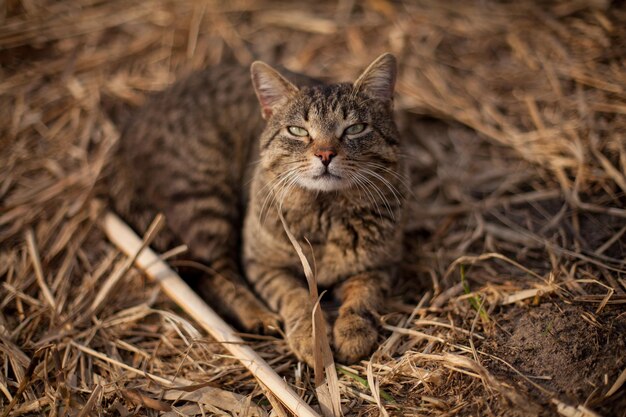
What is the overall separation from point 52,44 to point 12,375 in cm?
305

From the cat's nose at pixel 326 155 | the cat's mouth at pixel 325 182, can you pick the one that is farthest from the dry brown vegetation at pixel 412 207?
the cat's nose at pixel 326 155

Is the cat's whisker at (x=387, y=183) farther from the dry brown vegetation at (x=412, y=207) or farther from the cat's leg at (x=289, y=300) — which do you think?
the cat's leg at (x=289, y=300)

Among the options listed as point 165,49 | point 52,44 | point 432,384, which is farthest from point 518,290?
point 52,44

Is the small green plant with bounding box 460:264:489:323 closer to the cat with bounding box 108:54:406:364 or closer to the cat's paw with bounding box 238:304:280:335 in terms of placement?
the cat with bounding box 108:54:406:364

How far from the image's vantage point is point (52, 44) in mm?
4406

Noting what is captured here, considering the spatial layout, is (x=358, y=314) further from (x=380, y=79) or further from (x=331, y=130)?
(x=380, y=79)

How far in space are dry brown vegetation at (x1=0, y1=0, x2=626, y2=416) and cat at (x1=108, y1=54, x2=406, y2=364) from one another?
9.8 inches

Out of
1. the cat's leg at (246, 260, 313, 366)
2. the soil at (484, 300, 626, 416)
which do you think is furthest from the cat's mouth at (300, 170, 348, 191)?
the soil at (484, 300, 626, 416)

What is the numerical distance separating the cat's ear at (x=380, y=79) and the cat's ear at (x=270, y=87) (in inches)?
14.6

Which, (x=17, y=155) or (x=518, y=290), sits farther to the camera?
(x=17, y=155)

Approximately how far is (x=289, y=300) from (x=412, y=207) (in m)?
1.19

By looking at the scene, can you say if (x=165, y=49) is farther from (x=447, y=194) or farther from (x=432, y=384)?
(x=432, y=384)

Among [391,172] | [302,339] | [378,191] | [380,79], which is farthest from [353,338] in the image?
[380,79]

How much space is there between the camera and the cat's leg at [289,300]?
2.58m
